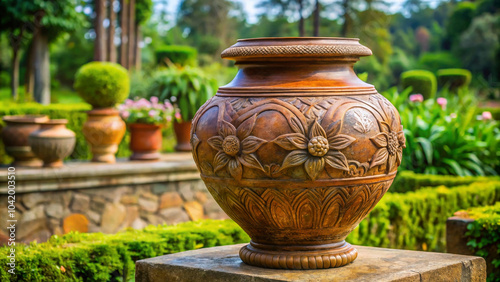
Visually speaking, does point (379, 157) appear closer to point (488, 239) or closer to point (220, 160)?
point (220, 160)

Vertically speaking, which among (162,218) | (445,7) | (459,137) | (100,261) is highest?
(445,7)

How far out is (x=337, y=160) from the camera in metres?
2.96

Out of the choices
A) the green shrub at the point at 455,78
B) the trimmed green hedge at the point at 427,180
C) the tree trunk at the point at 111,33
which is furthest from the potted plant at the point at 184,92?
the green shrub at the point at 455,78

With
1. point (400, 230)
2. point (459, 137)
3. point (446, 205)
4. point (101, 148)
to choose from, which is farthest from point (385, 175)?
point (101, 148)

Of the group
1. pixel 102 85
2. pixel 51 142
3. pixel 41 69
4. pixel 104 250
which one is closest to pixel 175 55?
pixel 41 69

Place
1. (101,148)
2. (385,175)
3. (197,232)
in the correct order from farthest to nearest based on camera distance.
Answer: (101,148) → (197,232) → (385,175)

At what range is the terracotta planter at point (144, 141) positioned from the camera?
888cm

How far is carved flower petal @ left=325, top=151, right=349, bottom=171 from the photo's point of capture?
9.68 feet

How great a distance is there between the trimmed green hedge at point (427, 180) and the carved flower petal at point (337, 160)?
161 inches

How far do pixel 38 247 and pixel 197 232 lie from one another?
1.09 m

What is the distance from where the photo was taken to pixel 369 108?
10.2ft

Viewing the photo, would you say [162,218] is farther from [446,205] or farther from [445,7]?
[445,7]

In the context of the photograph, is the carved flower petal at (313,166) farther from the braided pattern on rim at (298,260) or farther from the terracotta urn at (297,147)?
the braided pattern on rim at (298,260)

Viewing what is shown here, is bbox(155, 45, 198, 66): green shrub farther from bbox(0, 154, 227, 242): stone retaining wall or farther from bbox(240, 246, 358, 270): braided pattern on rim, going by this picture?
bbox(240, 246, 358, 270): braided pattern on rim
